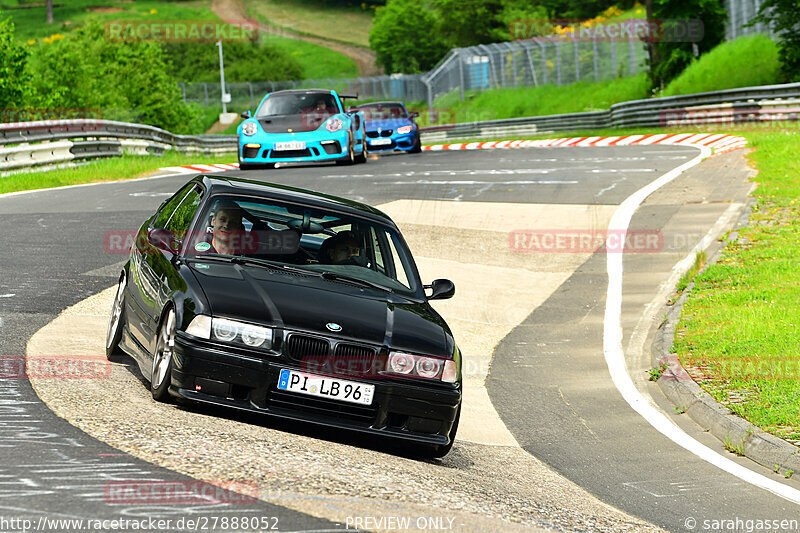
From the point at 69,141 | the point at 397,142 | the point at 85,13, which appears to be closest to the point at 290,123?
the point at 69,141

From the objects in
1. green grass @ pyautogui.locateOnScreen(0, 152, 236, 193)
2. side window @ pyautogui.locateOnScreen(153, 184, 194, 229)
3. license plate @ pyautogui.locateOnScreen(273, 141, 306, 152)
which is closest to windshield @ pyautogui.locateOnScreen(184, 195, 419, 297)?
side window @ pyautogui.locateOnScreen(153, 184, 194, 229)

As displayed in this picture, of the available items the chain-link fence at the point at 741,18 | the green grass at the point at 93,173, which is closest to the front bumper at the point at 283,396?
the green grass at the point at 93,173

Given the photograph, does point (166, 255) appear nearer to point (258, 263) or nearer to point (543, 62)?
point (258, 263)

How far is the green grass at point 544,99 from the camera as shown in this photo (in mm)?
51344

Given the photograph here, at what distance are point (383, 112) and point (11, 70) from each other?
164ft

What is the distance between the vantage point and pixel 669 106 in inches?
1453

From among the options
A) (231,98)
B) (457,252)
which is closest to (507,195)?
(457,252)

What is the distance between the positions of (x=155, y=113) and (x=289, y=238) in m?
74.4

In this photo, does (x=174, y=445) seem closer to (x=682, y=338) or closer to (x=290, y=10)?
(x=682, y=338)

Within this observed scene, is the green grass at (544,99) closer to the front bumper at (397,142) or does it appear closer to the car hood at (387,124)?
the front bumper at (397,142)

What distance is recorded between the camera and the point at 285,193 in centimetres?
751

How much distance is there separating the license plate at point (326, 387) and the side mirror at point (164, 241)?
1.54 m

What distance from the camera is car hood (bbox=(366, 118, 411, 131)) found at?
31.0 metres

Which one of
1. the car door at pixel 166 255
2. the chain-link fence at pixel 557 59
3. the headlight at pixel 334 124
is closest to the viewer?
the car door at pixel 166 255
